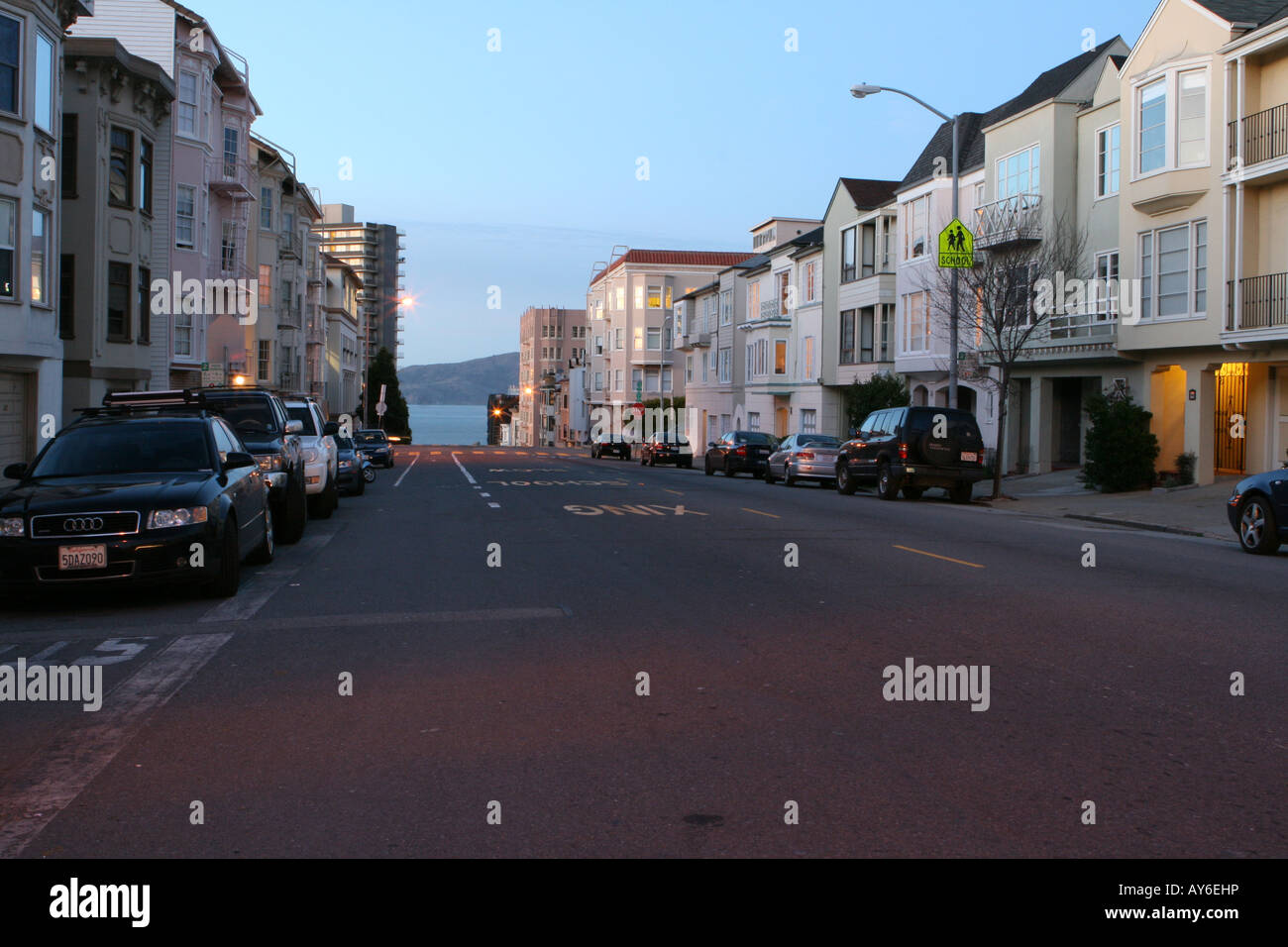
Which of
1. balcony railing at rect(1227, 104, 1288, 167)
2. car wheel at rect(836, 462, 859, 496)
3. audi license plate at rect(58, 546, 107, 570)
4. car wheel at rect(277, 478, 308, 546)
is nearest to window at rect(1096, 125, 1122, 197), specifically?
balcony railing at rect(1227, 104, 1288, 167)

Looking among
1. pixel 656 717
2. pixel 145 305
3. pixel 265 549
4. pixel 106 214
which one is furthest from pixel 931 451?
pixel 145 305

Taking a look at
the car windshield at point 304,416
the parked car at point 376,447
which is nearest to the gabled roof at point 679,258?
the parked car at point 376,447

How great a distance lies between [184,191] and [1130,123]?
95.4 feet

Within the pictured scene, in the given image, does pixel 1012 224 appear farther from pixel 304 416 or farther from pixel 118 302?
pixel 118 302

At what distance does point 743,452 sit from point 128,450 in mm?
29688

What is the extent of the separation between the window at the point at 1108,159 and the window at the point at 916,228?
7.78 m

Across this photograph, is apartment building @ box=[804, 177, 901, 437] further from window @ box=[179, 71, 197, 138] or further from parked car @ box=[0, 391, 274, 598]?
parked car @ box=[0, 391, 274, 598]

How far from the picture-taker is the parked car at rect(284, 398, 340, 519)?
19.5 metres

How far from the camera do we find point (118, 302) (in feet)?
101

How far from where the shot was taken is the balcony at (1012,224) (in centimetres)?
3121
